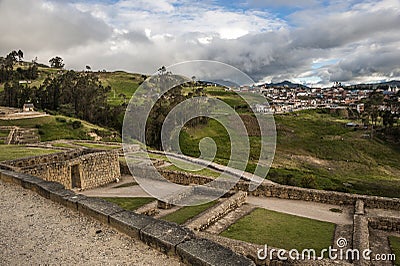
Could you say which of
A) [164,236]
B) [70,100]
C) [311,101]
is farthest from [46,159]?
[311,101]

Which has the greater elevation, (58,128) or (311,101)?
(311,101)

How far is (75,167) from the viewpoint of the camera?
15883 mm

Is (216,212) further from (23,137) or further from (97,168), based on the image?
(23,137)

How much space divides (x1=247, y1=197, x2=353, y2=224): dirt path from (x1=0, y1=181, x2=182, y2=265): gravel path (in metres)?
9.01

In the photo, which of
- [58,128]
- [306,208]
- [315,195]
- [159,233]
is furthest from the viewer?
[58,128]

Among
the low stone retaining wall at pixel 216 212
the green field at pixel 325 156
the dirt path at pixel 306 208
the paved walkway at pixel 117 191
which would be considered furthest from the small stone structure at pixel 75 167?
the green field at pixel 325 156

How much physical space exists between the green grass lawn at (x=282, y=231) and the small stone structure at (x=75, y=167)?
8550 millimetres

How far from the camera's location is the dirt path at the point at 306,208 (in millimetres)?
12383

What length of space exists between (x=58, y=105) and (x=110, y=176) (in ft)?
150

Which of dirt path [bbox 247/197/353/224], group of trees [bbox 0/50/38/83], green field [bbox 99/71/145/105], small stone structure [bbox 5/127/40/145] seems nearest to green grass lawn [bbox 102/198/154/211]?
dirt path [bbox 247/197/353/224]

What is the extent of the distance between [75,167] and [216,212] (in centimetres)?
819

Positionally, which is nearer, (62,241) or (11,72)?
(62,241)

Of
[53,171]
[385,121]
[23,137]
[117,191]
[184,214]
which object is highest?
[385,121]

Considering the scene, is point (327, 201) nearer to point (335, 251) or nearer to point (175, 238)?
point (335, 251)
